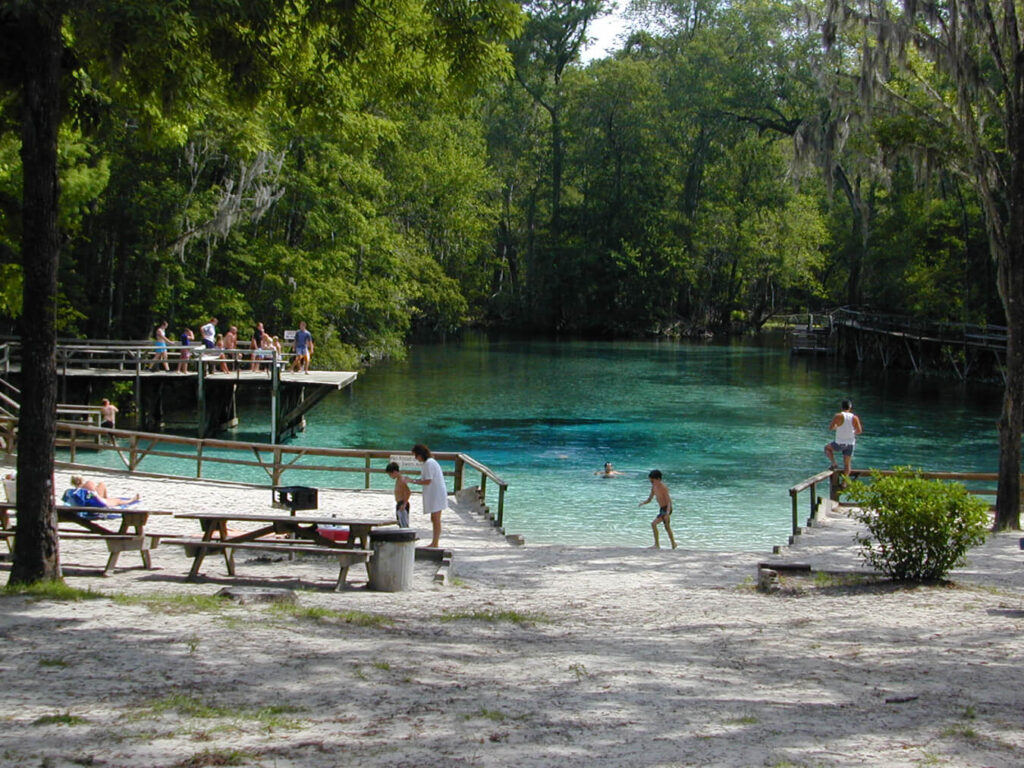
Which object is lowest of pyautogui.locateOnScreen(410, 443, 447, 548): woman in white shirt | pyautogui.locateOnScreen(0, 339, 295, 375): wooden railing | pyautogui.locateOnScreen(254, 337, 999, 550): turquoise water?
pyautogui.locateOnScreen(254, 337, 999, 550): turquoise water

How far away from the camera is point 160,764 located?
19.0ft

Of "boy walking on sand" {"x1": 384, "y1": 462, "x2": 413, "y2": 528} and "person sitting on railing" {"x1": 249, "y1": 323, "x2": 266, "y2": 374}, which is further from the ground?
"person sitting on railing" {"x1": 249, "y1": 323, "x2": 266, "y2": 374}

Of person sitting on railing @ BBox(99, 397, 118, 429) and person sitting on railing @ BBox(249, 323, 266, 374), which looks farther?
person sitting on railing @ BBox(249, 323, 266, 374)

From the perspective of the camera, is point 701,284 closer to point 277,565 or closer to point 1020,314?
point 1020,314

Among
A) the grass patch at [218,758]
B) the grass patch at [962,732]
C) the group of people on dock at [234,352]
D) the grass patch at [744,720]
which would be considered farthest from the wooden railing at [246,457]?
the grass patch at [218,758]

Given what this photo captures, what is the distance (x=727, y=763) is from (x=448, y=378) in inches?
1763

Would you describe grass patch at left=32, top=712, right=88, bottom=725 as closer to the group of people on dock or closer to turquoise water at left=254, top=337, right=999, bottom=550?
turquoise water at left=254, top=337, right=999, bottom=550

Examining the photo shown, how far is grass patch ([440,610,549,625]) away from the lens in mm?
9906

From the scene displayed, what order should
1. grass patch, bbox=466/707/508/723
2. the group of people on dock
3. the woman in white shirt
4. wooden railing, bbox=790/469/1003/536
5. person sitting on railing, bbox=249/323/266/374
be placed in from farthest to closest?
1. person sitting on railing, bbox=249/323/266/374
2. the group of people on dock
3. wooden railing, bbox=790/469/1003/536
4. the woman in white shirt
5. grass patch, bbox=466/707/508/723

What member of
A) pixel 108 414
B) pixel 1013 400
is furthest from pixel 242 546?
pixel 108 414

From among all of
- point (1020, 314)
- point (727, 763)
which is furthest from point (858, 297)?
point (727, 763)

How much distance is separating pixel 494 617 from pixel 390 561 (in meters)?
1.67

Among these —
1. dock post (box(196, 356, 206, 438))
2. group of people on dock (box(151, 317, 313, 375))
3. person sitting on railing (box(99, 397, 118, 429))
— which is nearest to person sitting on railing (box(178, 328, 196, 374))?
group of people on dock (box(151, 317, 313, 375))

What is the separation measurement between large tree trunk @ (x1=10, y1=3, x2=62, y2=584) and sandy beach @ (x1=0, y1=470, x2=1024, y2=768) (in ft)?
2.67
